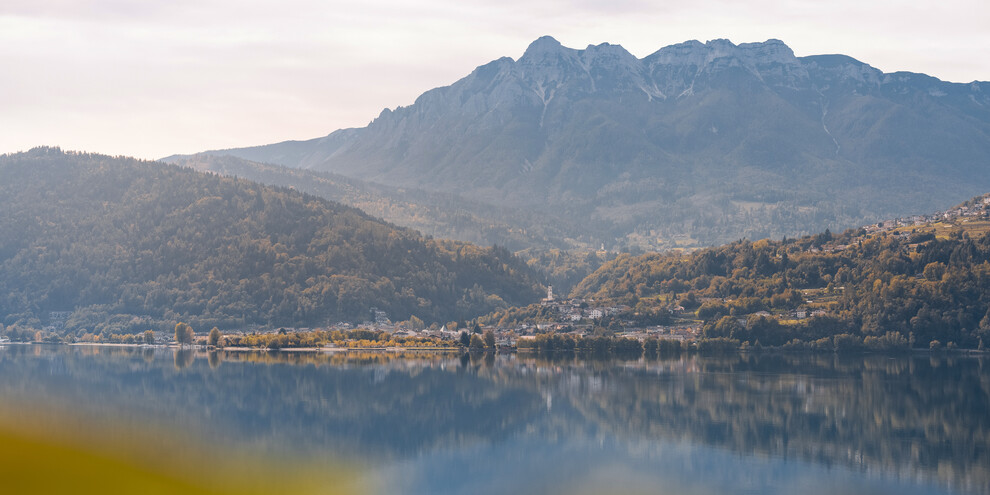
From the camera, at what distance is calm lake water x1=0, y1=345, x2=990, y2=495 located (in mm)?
55750

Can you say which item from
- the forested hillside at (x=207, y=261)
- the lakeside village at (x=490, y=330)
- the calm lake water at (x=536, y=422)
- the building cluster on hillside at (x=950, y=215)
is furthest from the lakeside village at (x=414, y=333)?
the building cluster on hillside at (x=950, y=215)

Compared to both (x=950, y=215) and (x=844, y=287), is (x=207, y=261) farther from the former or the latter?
(x=950, y=215)

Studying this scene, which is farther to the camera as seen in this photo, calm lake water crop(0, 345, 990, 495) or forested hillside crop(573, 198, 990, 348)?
forested hillside crop(573, 198, 990, 348)

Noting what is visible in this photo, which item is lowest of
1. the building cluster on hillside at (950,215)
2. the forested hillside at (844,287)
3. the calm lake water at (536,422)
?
the calm lake water at (536,422)

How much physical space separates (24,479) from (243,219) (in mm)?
134051

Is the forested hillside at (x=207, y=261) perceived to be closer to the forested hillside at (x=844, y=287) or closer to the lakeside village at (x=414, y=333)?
the lakeside village at (x=414, y=333)

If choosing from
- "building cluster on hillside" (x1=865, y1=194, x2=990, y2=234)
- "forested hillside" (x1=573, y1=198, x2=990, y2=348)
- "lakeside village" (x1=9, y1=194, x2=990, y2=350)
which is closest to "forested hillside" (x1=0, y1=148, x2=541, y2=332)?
"lakeside village" (x1=9, y1=194, x2=990, y2=350)

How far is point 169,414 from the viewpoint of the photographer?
75250 millimetres

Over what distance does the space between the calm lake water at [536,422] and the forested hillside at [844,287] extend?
10556 mm

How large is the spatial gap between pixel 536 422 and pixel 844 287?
68155 mm

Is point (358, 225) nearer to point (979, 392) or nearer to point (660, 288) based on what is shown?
point (660, 288)

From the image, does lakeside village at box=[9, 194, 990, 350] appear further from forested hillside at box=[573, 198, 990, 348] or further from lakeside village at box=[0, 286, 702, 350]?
forested hillside at box=[573, 198, 990, 348]

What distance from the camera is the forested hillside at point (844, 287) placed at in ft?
→ 382

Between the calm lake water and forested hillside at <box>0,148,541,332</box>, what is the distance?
48741 mm
